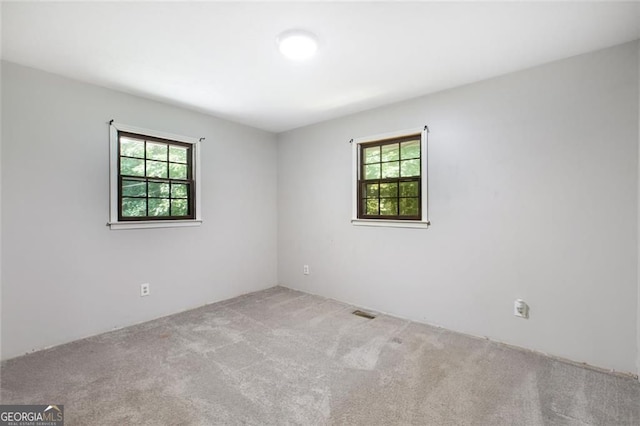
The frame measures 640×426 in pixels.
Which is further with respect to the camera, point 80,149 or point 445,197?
point 445,197

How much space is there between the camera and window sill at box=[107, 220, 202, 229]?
301 centimetres

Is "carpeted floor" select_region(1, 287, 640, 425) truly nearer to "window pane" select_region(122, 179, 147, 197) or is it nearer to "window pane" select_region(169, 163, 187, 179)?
"window pane" select_region(122, 179, 147, 197)

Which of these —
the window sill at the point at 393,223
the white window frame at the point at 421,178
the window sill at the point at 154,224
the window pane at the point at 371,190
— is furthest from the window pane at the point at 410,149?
the window sill at the point at 154,224

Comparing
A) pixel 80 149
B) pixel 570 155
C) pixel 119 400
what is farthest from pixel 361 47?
pixel 119 400

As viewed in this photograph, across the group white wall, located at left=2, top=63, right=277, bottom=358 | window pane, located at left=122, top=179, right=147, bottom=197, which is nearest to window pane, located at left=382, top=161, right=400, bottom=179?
white wall, located at left=2, top=63, right=277, bottom=358

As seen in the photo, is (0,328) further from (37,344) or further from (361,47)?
(361,47)

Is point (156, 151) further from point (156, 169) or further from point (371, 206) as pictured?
point (371, 206)

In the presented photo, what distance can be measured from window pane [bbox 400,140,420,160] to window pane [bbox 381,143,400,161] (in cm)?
5

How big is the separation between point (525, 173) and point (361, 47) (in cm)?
178

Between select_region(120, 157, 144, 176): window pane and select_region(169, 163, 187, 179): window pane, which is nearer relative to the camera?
select_region(120, 157, 144, 176): window pane

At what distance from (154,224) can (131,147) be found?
86 cm

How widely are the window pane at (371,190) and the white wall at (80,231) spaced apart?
1913mm

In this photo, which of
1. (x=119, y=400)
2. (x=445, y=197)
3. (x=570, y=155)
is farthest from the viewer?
(x=445, y=197)

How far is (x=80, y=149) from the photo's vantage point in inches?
109
